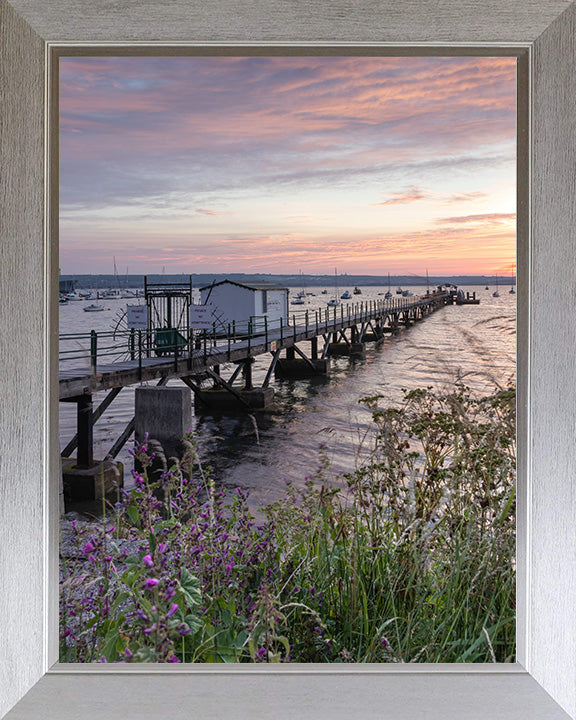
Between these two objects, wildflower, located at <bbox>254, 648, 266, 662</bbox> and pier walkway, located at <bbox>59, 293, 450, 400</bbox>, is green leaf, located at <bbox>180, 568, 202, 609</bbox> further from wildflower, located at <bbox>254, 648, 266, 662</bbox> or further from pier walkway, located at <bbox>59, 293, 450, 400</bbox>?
pier walkway, located at <bbox>59, 293, 450, 400</bbox>

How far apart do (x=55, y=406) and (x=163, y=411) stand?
111 inches

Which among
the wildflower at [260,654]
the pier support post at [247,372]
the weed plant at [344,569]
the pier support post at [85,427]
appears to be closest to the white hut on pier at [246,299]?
the pier support post at [247,372]

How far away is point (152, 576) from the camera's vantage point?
142cm

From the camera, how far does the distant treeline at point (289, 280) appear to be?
2.81m

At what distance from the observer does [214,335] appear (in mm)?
4328

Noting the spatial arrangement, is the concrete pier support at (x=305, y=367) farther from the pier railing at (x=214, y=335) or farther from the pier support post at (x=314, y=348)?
the pier railing at (x=214, y=335)

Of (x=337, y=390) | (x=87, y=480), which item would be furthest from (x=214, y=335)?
(x=87, y=480)

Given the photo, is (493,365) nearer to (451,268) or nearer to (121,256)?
(451,268)

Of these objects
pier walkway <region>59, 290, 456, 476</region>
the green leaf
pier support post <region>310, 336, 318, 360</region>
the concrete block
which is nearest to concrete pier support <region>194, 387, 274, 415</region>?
pier walkway <region>59, 290, 456, 476</region>

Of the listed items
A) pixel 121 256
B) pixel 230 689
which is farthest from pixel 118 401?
pixel 230 689

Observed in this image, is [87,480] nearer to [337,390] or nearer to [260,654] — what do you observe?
[337,390]

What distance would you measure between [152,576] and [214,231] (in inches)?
71.0

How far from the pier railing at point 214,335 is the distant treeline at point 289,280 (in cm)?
15

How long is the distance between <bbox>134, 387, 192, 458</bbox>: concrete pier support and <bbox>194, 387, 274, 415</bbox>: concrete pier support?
28 centimetres
